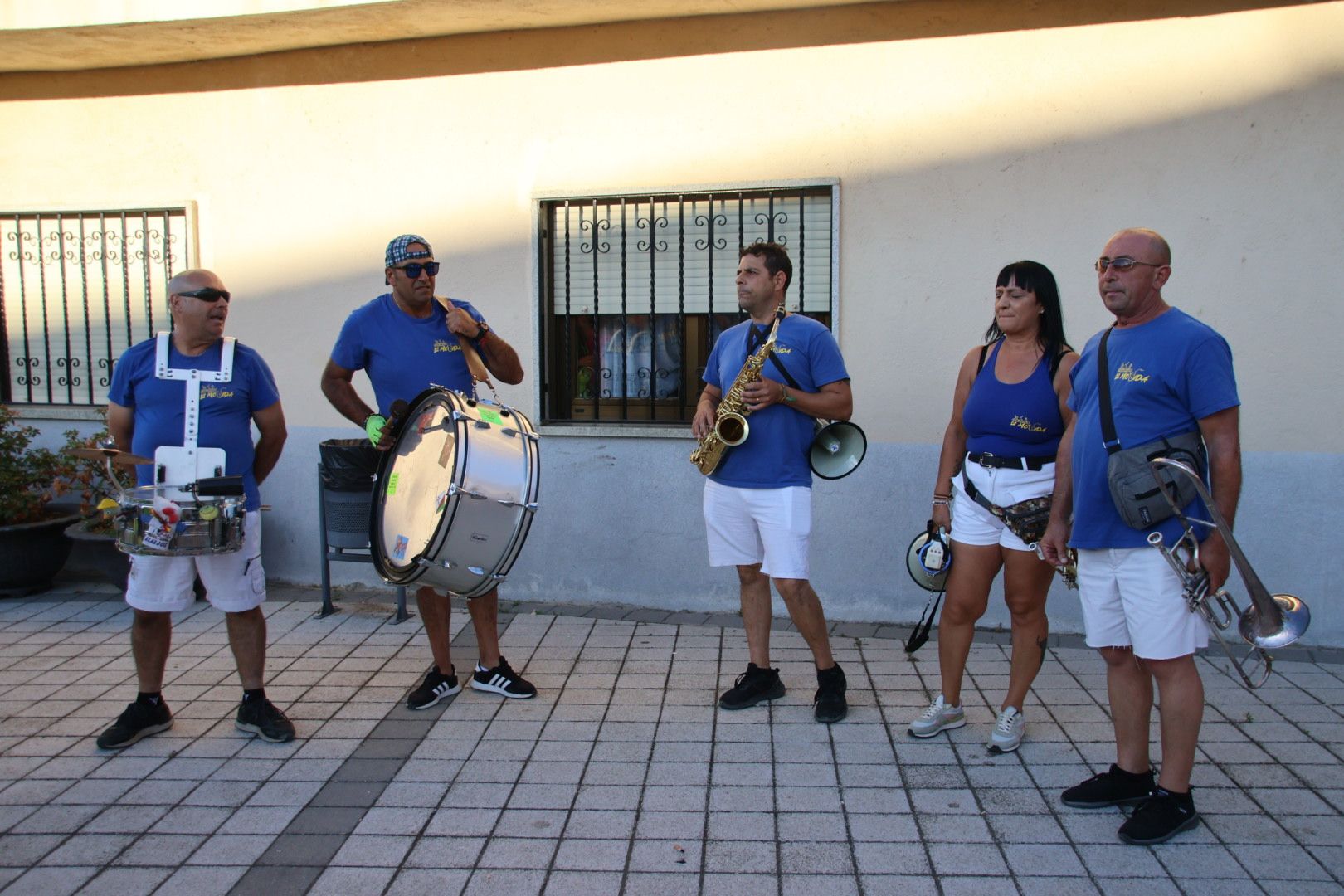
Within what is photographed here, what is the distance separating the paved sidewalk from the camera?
3.20 metres

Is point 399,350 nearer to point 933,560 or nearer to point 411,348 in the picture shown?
point 411,348

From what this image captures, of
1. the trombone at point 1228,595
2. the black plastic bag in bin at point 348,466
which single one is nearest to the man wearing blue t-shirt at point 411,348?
the black plastic bag in bin at point 348,466

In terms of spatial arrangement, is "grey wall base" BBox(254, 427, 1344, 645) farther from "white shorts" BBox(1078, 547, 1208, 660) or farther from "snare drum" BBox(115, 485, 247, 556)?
"snare drum" BBox(115, 485, 247, 556)

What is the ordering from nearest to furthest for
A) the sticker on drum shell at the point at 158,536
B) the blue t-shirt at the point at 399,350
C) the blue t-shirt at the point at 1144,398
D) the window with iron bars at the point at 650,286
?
the blue t-shirt at the point at 1144,398
the sticker on drum shell at the point at 158,536
the blue t-shirt at the point at 399,350
the window with iron bars at the point at 650,286

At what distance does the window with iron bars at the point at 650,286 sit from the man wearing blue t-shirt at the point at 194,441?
7.58 feet

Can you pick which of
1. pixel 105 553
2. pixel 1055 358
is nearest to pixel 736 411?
pixel 1055 358

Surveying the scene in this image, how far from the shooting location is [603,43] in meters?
5.91

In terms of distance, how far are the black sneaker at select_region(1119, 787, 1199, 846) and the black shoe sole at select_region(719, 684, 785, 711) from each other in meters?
1.59

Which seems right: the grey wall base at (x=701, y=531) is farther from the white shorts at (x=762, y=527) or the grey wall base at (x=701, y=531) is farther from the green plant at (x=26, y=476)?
the white shorts at (x=762, y=527)

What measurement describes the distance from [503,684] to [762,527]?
1.40 m

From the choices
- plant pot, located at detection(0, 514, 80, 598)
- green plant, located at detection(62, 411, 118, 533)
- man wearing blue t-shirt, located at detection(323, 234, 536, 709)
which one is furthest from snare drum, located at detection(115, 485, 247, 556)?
plant pot, located at detection(0, 514, 80, 598)

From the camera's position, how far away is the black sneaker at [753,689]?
454cm

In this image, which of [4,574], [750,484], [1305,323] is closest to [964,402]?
[750,484]

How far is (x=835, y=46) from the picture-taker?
5.59 m
